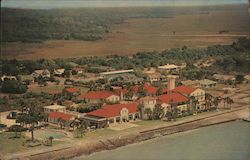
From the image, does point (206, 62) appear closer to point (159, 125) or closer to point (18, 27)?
point (159, 125)

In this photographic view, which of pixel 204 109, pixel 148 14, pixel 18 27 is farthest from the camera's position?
pixel 204 109

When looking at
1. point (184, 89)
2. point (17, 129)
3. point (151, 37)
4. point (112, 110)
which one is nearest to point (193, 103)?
point (184, 89)

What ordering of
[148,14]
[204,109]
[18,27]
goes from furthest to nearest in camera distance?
[204,109]
[148,14]
[18,27]

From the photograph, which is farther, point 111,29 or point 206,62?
point 206,62

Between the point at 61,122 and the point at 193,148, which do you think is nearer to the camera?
the point at 61,122

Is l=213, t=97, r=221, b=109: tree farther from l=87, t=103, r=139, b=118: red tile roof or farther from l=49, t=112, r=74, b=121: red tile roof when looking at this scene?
l=49, t=112, r=74, b=121: red tile roof

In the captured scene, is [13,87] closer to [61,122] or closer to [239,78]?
[61,122]

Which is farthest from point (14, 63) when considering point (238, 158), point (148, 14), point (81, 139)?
point (238, 158)
